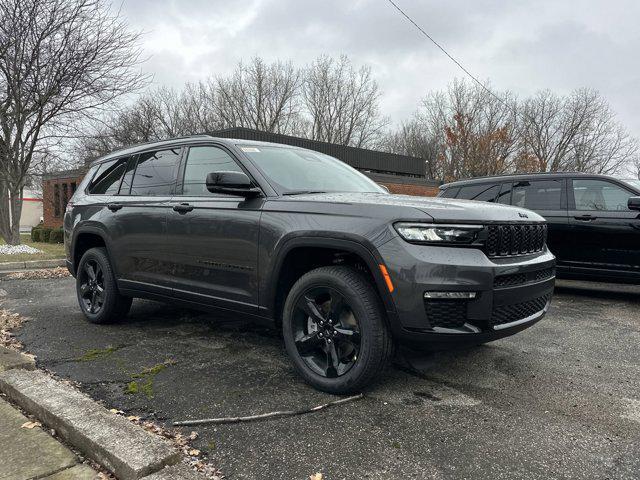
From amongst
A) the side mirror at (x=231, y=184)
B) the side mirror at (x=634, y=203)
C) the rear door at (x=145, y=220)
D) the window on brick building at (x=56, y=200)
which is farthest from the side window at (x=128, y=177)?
the window on brick building at (x=56, y=200)

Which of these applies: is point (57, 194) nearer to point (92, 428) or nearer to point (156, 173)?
point (156, 173)

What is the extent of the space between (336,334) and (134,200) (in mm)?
2629

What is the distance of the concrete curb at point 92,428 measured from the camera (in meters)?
2.17

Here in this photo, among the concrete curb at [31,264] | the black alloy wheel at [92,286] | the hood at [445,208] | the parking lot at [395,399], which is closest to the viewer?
the parking lot at [395,399]

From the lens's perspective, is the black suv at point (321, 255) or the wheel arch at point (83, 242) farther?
the wheel arch at point (83, 242)

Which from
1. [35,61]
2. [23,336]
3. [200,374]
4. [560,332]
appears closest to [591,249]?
[560,332]

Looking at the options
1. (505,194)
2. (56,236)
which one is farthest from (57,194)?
(505,194)

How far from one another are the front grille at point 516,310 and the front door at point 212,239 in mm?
1661

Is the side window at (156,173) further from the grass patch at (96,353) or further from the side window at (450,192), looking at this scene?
the side window at (450,192)

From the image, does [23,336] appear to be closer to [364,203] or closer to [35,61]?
[364,203]

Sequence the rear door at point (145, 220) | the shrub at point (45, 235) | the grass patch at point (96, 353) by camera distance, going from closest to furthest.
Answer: the grass patch at point (96, 353) → the rear door at point (145, 220) → the shrub at point (45, 235)

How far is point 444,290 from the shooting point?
2.74 metres

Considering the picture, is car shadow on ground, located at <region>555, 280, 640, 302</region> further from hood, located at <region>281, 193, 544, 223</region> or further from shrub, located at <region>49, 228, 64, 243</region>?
shrub, located at <region>49, 228, 64, 243</region>

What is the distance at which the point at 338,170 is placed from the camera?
14.6 ft
